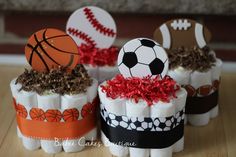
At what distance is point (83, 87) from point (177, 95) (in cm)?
20

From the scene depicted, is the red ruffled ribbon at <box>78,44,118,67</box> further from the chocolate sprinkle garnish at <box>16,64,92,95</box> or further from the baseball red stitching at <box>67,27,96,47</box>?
the chocolate sprinkle garnish at <box>16,64,92,95</box>

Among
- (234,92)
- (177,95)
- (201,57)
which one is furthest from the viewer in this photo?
(234,92)

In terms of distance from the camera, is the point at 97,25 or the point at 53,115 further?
the point at 97,25

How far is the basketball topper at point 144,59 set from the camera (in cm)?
98

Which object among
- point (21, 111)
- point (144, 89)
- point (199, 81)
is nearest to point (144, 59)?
point (144, 89)

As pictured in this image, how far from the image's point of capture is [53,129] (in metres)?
1.00

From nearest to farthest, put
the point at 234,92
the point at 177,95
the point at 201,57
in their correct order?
the point at 177,95 → the point at 201,57 → the point at 234,92

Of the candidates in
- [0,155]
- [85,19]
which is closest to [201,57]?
[85,19]

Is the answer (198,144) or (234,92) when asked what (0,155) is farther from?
(234,92)

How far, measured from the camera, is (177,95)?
963 mm

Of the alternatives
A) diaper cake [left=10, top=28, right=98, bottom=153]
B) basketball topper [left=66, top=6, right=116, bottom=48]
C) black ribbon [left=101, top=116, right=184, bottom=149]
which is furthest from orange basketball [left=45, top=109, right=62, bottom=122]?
basketball topper [left=66, top=6, right=116, bottom=48]

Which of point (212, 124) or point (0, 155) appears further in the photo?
point (212, 124)

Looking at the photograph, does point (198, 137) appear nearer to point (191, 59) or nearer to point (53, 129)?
point (191, 59)

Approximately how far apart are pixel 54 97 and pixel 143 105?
0.61 feet
